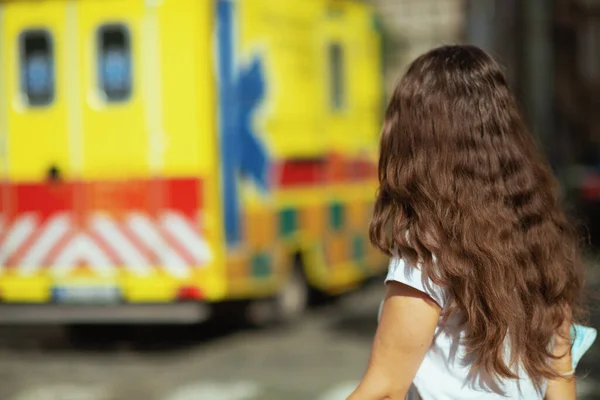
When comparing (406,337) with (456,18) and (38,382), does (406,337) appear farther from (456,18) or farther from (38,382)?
(456,18)

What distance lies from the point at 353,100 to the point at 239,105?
2.96 meters

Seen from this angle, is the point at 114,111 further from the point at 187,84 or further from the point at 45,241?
the point at 45,241

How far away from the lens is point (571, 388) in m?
2.49

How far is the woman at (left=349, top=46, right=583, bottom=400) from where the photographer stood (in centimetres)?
226

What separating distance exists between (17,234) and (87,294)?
796 millimetres

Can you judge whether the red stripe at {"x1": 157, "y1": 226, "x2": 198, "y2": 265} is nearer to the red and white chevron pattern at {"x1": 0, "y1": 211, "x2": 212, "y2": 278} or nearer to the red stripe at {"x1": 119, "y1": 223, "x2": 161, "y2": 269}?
the red and white chevron pattern at {"x1": 0, "y1": 211, "x2": 212, "y2": 278}

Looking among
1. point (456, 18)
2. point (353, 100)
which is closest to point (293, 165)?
point (353, 100)

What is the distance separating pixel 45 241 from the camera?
341 inches

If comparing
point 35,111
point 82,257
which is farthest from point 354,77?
point 82,257

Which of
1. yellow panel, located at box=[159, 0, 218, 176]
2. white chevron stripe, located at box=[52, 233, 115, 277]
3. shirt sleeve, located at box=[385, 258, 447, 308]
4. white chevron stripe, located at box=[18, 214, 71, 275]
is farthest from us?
white chevron stripe, located at box=[18, 214, 71, 275]

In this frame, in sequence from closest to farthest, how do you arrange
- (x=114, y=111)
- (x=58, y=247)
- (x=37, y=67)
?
(x=114, y=111)
(x=58, y=247)
(x=37, y=67)

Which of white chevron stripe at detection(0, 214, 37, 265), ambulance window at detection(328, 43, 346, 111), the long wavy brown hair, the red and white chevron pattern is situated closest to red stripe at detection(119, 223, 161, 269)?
the red and white chevron pattern

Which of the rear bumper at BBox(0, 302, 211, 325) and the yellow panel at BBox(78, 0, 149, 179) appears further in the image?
the yellow panel at BBox(78, 0, 149, 179)

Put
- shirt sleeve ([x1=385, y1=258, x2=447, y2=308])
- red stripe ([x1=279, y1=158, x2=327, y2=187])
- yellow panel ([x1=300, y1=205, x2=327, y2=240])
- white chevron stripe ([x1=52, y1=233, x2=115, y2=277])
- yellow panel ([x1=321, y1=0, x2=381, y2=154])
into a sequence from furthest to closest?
yellow panel ([x1=321, y1=0, x2=381, y2=154]) < yellow panel ([x1=300, y1=205, x2=327, y2=240]) < red stripe ([x1=279, y1=158, x2=327, y2=187]) < white chevron stripe ([x1=52, y1=233, x2=115, y2=277]) < shirt sleeve ([x1=385, y1=258, x2=447, y2=308])
